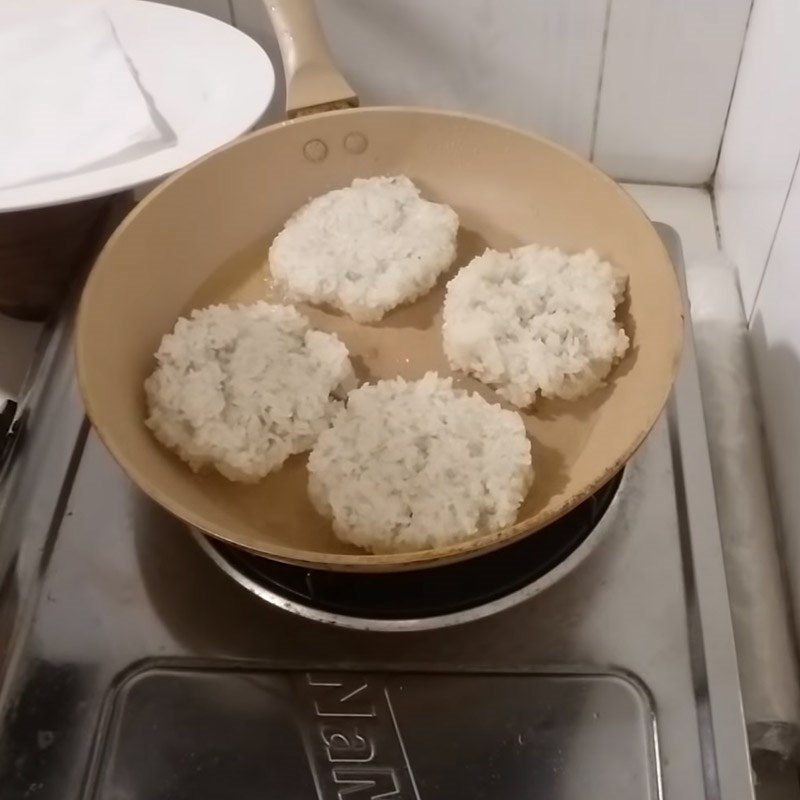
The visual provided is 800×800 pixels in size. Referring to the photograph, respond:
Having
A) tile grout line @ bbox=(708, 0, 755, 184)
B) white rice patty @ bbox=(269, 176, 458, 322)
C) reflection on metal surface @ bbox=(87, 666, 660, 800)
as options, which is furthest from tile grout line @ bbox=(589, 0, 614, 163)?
reflection on metal surface @ bbox=(87, 666, 660, 800)

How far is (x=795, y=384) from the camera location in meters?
0.67

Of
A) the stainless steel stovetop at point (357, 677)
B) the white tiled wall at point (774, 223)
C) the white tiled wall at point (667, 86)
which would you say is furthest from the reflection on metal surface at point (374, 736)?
the white tiled wall at point (667, 86)

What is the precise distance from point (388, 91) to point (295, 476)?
0.45 meters

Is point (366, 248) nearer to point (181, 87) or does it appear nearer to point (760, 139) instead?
point (181, 87)

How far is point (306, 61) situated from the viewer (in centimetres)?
74

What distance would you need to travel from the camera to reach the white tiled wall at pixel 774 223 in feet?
2.23

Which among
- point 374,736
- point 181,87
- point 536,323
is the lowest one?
point 374,736

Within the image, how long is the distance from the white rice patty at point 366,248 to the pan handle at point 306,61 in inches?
3.0

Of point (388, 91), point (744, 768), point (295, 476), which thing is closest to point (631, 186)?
point (388, 91)

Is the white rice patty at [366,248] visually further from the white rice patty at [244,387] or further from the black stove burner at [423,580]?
the black stove burner at [423,580]

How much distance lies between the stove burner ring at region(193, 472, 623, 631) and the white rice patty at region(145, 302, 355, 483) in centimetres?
7

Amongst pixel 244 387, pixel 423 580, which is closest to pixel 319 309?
pixel 244 387

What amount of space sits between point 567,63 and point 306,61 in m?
0.28

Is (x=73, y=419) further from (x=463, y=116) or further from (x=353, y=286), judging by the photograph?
(x=463, y=116)
